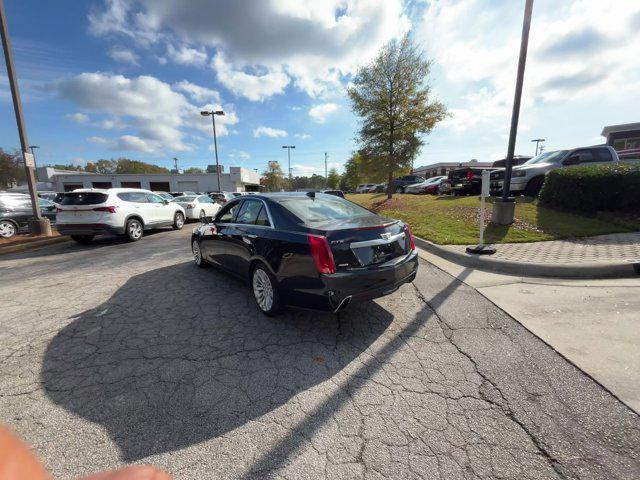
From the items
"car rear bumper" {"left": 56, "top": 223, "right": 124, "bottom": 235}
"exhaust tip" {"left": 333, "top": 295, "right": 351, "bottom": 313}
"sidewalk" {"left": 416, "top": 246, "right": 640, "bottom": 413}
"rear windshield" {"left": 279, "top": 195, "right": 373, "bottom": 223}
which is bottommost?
"sidewalk" {"left": 416, "top": 246, "right": 640, "bottom": 413}

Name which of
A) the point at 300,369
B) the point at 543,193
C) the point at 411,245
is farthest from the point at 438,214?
the point at 300,369

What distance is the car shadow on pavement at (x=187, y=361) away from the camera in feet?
7.29

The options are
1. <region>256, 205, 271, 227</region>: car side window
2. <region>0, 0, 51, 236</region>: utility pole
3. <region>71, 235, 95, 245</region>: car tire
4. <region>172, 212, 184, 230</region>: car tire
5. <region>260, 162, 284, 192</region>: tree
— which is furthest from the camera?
<region>260, 162, 284, 192</region>: tree

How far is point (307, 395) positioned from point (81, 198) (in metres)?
9.30

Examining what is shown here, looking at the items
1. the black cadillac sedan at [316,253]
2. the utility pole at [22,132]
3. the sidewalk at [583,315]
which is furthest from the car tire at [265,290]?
the utility pole at [22,132]

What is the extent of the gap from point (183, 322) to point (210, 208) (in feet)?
44.3

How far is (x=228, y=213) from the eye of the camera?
16.9 feet

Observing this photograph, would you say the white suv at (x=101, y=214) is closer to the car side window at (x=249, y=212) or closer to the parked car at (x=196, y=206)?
the parked car at (x=196, y=206)

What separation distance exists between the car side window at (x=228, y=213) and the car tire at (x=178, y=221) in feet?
25.3

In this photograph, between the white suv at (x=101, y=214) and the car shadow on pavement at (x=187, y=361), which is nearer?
the car shadow on pavement at (x=187, y=361)

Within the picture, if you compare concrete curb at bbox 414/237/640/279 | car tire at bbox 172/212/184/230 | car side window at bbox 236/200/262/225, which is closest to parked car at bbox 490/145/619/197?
concrete curb at bbox 414/237/640/279

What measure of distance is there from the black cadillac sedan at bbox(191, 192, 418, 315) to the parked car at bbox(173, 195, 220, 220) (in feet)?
34.0

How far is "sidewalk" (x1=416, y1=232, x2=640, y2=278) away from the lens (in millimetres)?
4861

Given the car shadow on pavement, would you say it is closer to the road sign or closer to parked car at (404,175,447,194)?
the road sign
